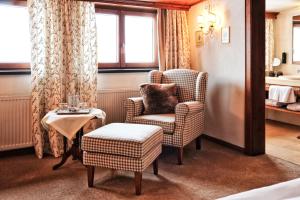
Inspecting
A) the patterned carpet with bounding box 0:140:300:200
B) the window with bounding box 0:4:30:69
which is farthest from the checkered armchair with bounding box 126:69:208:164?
the window with bounding box 0:4:30:69

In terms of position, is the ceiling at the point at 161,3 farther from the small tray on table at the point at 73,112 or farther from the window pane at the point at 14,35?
the small tray on table at the point at 73,112

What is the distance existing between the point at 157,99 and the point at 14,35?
1883mm

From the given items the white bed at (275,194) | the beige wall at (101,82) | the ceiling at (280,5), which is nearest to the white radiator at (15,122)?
the beige wall at (101,82)

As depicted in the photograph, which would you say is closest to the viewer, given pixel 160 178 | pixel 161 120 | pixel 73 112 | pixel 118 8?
pixel 160 178

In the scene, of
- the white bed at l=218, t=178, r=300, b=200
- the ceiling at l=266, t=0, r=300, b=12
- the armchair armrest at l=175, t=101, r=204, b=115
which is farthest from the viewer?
the ceiling at l=266, t=0, r=300, b=12

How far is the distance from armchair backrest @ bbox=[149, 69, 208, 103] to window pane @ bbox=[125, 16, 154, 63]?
574 mm

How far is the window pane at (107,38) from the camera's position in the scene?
429cm

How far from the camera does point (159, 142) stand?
3.02 m

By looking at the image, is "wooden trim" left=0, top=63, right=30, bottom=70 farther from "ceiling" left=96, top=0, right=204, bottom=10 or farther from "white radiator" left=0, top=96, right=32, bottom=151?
"ceiling" left=96, top=0, right=204, bottom=10

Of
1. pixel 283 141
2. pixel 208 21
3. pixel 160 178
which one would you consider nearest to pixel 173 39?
pixel 208 21

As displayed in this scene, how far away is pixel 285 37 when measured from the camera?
581 centimetres

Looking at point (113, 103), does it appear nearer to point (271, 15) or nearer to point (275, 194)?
point (275, 194)

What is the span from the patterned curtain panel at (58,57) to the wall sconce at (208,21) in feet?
4.77

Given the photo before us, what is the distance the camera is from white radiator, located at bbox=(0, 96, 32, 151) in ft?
11.8
